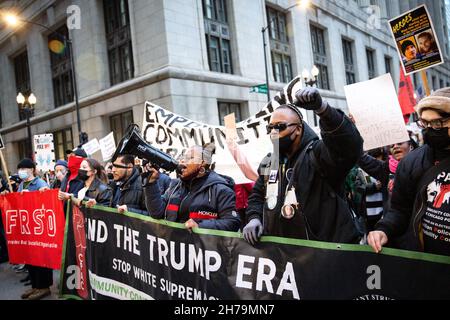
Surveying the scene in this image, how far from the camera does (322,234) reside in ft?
7.67

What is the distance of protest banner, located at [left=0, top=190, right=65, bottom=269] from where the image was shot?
4.98 meters

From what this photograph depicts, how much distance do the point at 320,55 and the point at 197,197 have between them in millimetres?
27069

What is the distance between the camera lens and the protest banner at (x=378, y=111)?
3182 millimetres

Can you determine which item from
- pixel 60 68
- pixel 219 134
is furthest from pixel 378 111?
pixel 60 68

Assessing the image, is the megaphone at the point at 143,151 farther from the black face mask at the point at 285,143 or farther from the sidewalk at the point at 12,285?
the sidewalk at the point at 12,285

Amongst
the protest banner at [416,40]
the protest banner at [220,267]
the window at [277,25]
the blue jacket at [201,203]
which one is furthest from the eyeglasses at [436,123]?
the window at [277,25]

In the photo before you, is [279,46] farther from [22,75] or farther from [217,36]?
[22,75]

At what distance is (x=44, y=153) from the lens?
11.5 m

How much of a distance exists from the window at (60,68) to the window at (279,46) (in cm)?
1226

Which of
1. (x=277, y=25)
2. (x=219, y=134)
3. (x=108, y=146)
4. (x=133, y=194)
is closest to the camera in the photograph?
(x=133, y=194)

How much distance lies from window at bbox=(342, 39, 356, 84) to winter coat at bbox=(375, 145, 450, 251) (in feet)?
102

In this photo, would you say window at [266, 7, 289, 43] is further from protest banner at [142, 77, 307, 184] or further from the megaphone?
the megaphone
